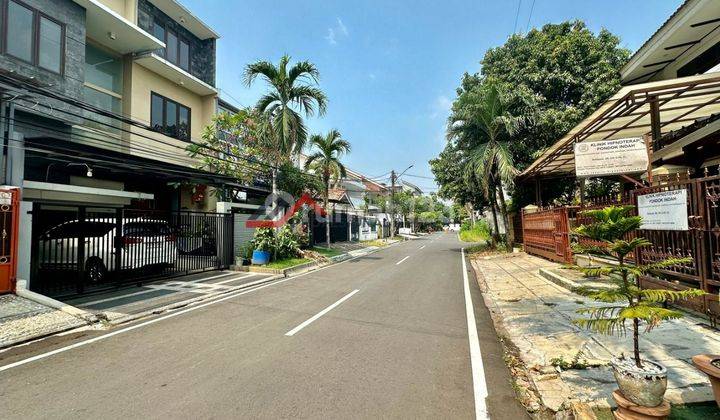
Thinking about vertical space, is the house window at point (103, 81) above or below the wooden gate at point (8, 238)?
above

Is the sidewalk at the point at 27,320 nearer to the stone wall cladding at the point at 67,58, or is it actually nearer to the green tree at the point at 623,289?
the stone wall cladding at the point at 67,58

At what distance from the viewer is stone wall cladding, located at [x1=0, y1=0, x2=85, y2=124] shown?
1173cm

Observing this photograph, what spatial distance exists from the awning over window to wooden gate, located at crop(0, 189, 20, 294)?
13.0 metres

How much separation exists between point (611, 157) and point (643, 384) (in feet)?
23.9

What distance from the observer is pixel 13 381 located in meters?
4.29

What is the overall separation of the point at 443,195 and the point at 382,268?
10.1 m

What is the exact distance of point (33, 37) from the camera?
11.7 metres

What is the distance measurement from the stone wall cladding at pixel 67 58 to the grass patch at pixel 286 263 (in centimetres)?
898

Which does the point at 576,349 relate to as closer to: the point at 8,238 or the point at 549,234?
the point at 549,234

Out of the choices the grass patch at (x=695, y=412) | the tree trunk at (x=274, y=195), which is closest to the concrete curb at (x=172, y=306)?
the tree trunk at (x=274, y=195)

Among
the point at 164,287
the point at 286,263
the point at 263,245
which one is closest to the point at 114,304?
the point at 164,287

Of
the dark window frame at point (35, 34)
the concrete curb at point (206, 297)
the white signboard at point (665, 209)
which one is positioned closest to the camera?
the white signboard at point (665, 209)

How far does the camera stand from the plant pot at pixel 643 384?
9.07 feet

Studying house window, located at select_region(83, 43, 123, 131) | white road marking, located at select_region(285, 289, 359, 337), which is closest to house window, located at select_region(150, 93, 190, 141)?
house window, located at select_region(83, 43, 123, 131)
